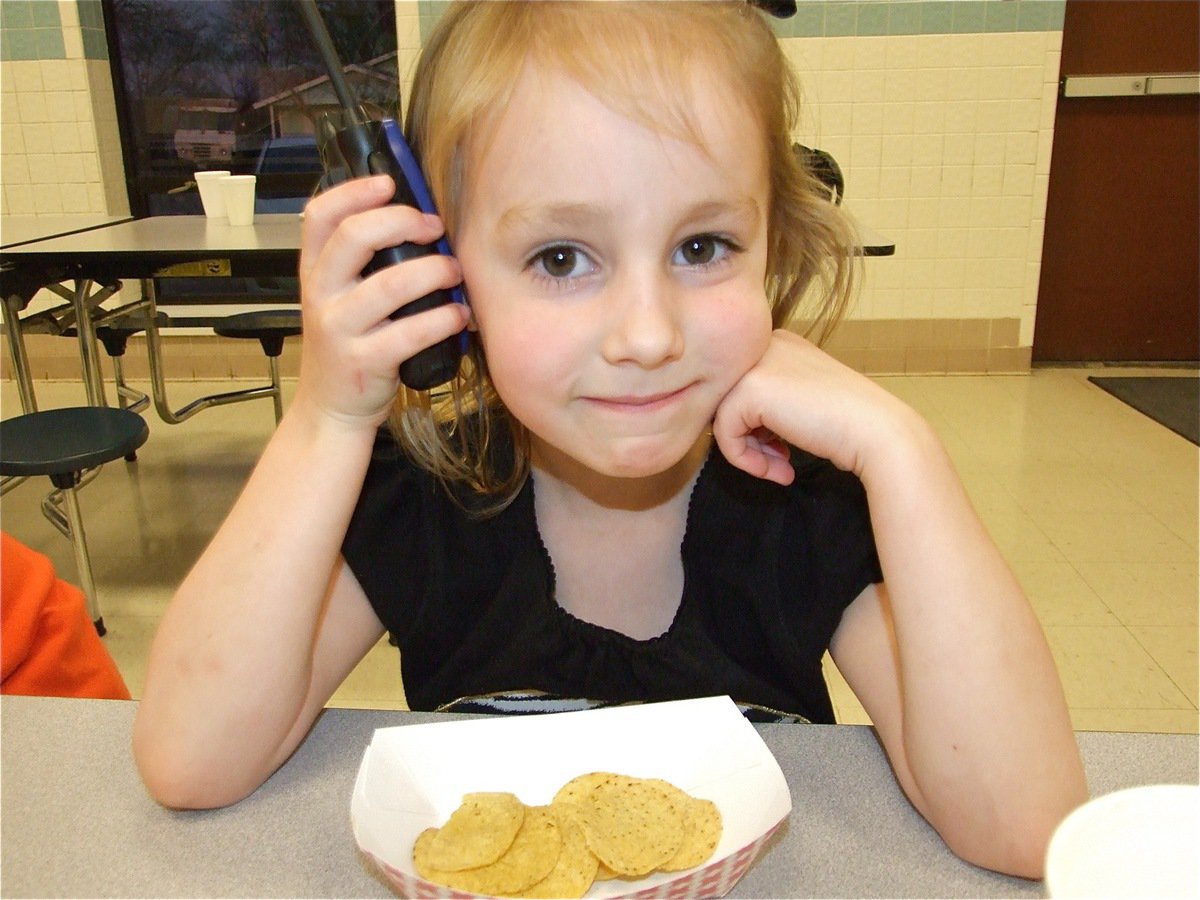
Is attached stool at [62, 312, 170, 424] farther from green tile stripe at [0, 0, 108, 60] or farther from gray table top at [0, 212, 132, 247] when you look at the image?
green tile stripe at [0, 0, 108, 60]

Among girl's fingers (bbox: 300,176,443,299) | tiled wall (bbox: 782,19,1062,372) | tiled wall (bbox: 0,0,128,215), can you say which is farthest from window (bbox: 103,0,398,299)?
girl's fingers (bbox: 300,176,443,299)

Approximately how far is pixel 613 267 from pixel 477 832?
1.23 feet

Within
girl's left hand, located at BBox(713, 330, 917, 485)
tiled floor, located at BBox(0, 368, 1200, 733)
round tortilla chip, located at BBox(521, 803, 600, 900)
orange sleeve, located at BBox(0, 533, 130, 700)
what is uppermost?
girl's left hand, located at BBox(713, 330, 917, 485)

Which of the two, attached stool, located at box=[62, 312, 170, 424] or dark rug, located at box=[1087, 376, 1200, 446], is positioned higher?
attached stool, located at box=[62, 312, 170, 424]

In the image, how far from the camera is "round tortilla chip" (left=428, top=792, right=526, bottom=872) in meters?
0.52

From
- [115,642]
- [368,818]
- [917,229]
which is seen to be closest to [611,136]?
[368,818]

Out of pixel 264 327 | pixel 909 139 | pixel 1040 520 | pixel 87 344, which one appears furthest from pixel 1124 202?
pixel 87 344

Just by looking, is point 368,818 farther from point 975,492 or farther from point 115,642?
point 975,492

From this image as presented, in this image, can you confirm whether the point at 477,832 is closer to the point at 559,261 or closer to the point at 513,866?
the point at 513,866

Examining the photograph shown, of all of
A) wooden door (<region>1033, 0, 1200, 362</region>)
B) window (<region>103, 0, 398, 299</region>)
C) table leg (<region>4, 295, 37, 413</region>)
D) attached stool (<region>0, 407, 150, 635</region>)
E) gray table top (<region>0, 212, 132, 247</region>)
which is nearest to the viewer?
attached stool (<region>0, 407, 150, 635</region>)

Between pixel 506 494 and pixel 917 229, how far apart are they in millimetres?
3423

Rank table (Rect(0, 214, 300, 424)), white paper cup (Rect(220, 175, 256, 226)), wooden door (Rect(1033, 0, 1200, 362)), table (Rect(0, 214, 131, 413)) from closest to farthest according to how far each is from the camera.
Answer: table (Rect(0, 214, 300, 424))
table (Rect(0, 214, 131, 413))
white paper cup (Rect(220, 175, 256, 226))
wooden door (Rect(1033, 0, 1200, 362))

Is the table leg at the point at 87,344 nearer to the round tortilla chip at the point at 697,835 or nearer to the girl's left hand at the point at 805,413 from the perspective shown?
the girl's left hand at the point at 805,413

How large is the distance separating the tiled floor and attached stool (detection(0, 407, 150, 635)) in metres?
0.23
